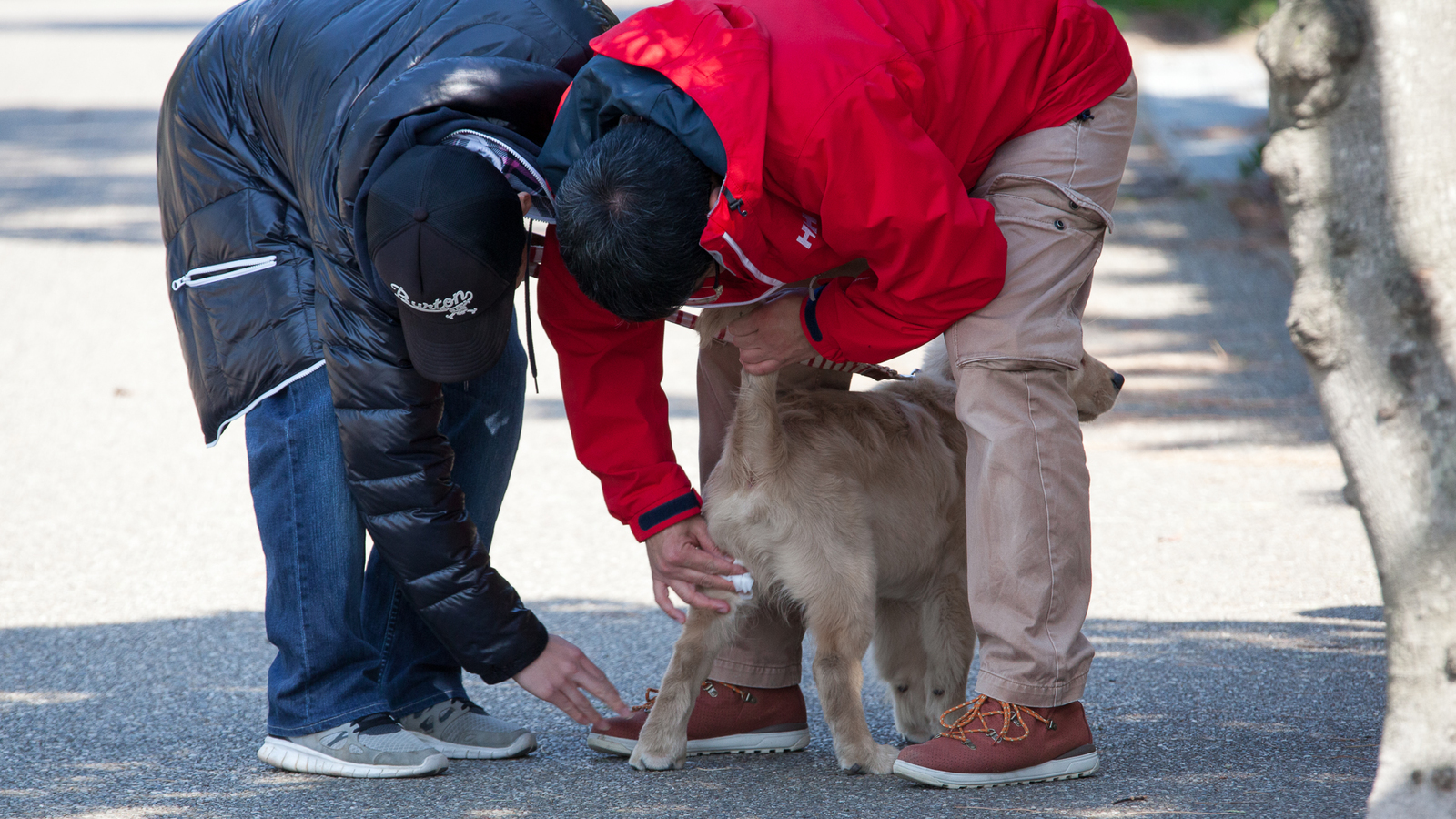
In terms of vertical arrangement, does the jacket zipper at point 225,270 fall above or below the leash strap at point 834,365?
above

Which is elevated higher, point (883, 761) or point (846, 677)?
point (846, 677)

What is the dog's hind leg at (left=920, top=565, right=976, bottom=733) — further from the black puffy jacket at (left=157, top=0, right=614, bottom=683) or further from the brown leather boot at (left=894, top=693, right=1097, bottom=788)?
the black puffy jacket at (left=157, top=0, right=614, bottom=683)

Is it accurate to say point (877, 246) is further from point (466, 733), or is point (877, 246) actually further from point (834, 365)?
point (466, 733)

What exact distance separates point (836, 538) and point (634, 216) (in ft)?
3.27

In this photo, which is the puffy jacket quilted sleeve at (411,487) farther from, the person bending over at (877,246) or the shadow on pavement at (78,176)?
the shadow on pavement at (78,176)

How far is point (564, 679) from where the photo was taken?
2.93 metres

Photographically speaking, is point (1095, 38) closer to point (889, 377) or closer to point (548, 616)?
point (889, 377)

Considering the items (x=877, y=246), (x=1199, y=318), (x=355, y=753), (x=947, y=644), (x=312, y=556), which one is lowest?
(x=1199, y=318)

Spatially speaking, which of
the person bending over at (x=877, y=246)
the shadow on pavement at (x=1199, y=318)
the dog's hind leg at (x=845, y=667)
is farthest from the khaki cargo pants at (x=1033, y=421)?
the shadow on pavement at (x=1199, y=318)

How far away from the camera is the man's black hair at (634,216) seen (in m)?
2.30

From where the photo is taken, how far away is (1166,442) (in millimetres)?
5836

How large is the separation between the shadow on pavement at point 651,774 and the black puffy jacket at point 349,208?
40cm

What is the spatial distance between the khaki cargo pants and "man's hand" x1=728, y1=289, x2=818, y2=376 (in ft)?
1.04

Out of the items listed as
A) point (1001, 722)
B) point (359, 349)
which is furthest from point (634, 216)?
point (1001, 722)
